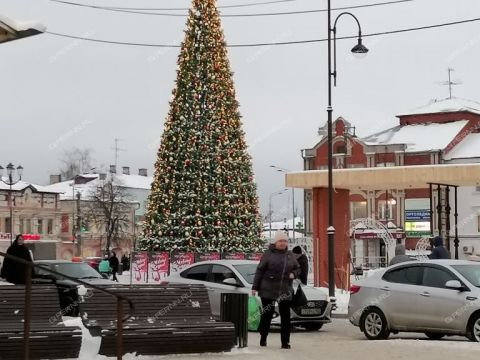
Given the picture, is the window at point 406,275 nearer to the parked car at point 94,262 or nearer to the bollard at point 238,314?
the bollard at point 238,314

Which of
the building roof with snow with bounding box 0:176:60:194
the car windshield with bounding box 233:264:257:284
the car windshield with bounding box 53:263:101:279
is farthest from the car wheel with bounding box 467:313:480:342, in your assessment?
the building roof with snow with bounding box 0:176:60:194

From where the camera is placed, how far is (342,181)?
114 feet

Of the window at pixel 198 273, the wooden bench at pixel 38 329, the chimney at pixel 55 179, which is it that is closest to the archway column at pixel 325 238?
the window at pixel 198 273

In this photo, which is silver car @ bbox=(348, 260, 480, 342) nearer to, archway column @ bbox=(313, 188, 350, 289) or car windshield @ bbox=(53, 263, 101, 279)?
car windshield @ bbox=(53, 263, 101, 279)

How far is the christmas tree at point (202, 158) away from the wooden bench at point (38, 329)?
27.1 meters

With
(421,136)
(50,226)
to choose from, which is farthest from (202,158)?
(50,226)

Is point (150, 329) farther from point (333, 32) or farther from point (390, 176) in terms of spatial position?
→ point (390, 176)

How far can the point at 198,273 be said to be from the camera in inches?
875

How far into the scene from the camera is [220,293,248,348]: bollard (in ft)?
50.4

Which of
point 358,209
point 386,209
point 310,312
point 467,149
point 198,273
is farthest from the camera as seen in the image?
point 358,209

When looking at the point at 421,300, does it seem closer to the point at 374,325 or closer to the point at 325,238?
the point at 374,325

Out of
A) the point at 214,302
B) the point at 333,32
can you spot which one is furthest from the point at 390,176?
the point at 214,302

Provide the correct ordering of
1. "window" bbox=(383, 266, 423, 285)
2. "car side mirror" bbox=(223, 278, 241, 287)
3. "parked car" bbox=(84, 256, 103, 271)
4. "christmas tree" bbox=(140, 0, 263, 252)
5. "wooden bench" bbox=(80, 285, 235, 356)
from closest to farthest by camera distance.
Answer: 1. "wooden bench" bbox=(80, 285, 235, 356)
2. "window" bbox=(383, 266, 423, 285)
3. "car side mirror" bbox=(223, 278, 241, 287)
4. "christmas tree" bbox=(140, 0, 263, 252)
5. "parked car" bbox=(84, 256, 103, 271)

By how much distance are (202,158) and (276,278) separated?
24940 millimetres
